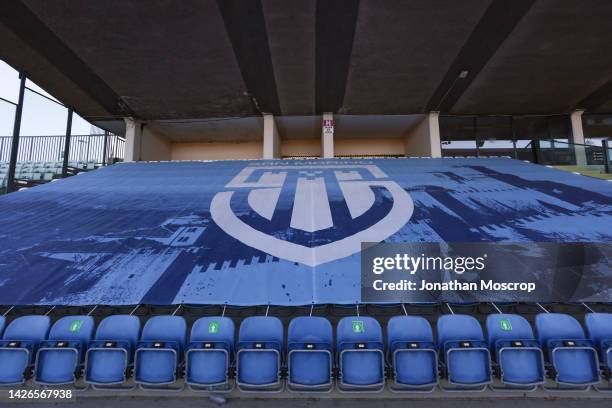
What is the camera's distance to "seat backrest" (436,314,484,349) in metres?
3.41

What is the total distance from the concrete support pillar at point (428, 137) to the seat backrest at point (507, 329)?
27.6ft

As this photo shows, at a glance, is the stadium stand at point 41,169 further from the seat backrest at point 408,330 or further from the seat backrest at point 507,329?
the seat backrest at point 507,329

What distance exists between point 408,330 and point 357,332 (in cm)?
57

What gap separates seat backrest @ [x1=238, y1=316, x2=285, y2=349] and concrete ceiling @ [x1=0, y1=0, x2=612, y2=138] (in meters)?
5.77

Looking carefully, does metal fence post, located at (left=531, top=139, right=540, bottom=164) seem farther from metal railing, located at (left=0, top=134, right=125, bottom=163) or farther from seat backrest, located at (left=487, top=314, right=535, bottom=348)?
metal railing, located at (left=0, top=134, right=125, bottom=163)

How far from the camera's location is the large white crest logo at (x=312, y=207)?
14.1 ft

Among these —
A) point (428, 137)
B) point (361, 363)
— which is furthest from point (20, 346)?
point (428, 137)

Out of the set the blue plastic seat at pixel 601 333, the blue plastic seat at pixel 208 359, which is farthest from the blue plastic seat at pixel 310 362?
the blue plastic seat at pixel 601 333

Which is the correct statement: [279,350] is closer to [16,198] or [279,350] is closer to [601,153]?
[16,198]

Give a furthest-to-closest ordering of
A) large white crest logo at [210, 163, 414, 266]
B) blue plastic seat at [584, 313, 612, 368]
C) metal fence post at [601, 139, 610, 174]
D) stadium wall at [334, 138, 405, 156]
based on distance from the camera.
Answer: stadium wall at [334, 138, 405, 156] → metal fence post at [601, 139, 610, 174] → large white crest logo at [210, 163, 414, 266] → blue plastic seat at [584, 313, 612, 368]

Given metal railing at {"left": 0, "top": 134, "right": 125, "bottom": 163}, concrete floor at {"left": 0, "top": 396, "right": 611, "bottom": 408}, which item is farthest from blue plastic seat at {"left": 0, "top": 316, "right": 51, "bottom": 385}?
metal railing at {"left": 0, "top": 134, "right": 125, "bottom": 163}

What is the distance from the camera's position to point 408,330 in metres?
3.48

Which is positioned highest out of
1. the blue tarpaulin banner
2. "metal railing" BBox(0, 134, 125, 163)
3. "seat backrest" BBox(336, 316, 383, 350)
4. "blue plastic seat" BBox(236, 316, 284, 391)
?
"metal railing" BBox(0, 134, 125, 163)

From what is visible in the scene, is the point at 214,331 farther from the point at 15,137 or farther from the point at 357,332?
the point at 15,137
